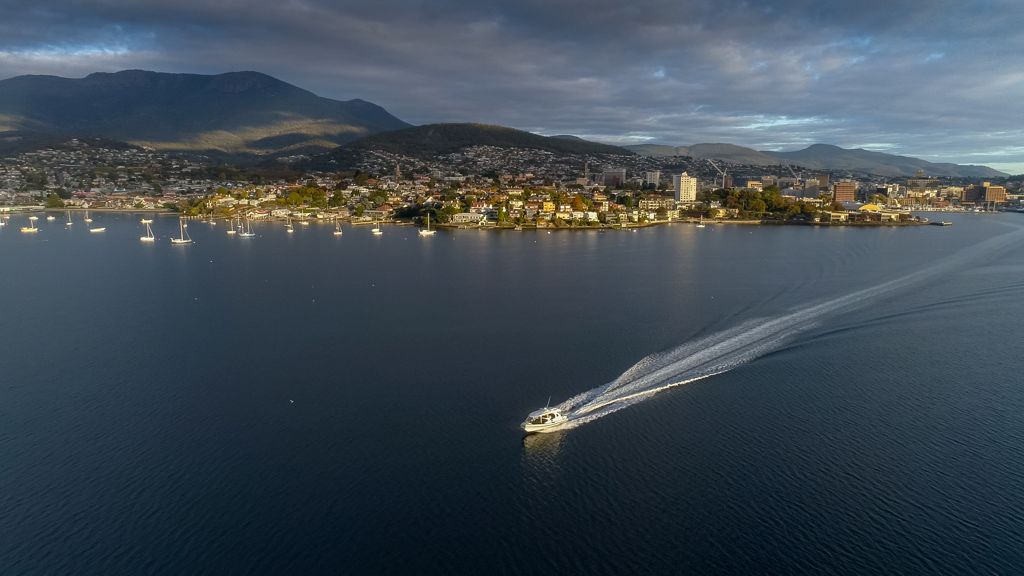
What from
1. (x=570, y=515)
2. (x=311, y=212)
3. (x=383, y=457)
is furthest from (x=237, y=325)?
(x=311, y=212)

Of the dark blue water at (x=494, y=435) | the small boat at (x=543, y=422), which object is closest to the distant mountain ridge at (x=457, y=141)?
the dark blue water at (x=494, y=435)

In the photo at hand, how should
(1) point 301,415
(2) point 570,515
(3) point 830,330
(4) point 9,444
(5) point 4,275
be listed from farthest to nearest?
(5) point 4,275
(3) point 830,330
(1) point 301,415
(4) point 9,444
(2) point 570,515

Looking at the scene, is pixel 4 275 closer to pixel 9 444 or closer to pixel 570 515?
pixel 9 444

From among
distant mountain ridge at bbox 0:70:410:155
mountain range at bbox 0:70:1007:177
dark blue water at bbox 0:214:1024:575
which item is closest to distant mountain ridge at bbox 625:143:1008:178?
mountain range at bbox 0:70:1007:177

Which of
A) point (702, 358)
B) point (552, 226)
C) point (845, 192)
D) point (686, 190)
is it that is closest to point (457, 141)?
point (686, 190)

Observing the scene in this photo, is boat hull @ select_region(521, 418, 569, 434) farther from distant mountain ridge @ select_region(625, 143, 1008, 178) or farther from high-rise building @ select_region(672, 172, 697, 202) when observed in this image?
distant mountain ridge @ select_region(625, 143, 1008, 178)

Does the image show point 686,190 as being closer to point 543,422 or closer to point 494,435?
point 543,422

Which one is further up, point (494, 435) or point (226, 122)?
point (226, 122)
